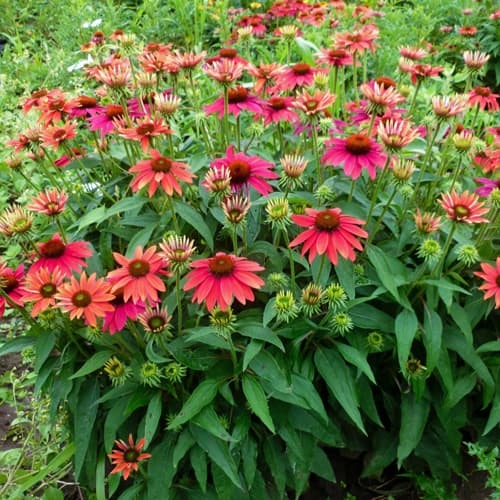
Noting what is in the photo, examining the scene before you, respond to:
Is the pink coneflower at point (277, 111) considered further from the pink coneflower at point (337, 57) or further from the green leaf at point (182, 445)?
the green leaf at point (182, 445)

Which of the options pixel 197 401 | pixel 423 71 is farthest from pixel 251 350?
pixel 423 71

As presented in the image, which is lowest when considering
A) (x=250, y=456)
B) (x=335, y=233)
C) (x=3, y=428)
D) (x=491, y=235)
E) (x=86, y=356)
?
(x=3, y=428)

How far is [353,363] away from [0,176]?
2319 mm

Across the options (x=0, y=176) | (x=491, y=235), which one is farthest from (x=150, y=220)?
(x=0, y=176)

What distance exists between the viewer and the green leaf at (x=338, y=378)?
128cm

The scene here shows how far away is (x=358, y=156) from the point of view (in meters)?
1.33

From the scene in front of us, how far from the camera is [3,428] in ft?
6.70

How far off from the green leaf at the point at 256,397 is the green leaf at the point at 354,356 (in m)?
0.21

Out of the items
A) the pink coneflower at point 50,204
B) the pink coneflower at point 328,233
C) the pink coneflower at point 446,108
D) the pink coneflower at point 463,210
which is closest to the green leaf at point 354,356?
the pink coneflower at point 328,233

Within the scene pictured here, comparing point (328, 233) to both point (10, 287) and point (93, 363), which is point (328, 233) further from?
point (10, 287)

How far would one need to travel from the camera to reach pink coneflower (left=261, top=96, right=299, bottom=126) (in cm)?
155

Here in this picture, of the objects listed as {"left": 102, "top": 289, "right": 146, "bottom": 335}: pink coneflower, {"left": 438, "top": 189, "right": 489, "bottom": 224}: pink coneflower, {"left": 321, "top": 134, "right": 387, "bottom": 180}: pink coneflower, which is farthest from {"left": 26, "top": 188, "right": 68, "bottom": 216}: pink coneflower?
{"left": 438, "top": 189, "right": 489, "bottom": 224}: pink coneflower

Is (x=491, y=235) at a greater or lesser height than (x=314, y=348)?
greater

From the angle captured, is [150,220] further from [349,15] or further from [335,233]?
[349,15]
